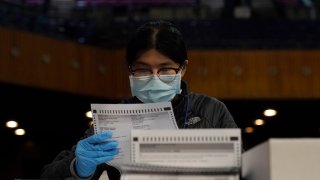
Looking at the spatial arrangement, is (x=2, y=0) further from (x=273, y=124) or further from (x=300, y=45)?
(x=273, y=124)

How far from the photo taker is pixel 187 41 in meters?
7.54

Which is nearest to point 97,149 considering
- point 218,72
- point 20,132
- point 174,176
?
point 174,176

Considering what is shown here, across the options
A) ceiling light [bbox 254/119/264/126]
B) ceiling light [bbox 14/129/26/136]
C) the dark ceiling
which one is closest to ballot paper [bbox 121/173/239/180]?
the dark ceiling

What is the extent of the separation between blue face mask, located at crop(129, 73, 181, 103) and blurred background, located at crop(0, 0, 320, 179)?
516 cm

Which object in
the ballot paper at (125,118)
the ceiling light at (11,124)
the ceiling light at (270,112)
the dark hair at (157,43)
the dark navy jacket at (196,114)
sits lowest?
the ballot paper at (125,118)

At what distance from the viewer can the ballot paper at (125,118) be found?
1325 millimetres

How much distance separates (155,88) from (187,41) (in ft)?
19.7

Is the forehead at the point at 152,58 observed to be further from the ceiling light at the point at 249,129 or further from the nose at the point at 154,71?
the ceiling light at the point at 249,129

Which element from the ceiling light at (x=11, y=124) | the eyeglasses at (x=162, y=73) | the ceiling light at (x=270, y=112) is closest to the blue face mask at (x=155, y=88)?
the eyeglasses at (x=162, y=73)

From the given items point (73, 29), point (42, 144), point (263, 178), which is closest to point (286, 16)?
point (73, 29)

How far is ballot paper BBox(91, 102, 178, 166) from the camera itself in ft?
4.35

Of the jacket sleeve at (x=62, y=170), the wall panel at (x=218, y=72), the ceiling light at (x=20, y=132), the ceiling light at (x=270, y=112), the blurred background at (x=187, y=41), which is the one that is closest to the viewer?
the jacket sleeve at (x=62, y=170)

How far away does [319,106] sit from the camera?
25.8 ft

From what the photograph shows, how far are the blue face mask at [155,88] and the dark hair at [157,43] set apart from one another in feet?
0.16
